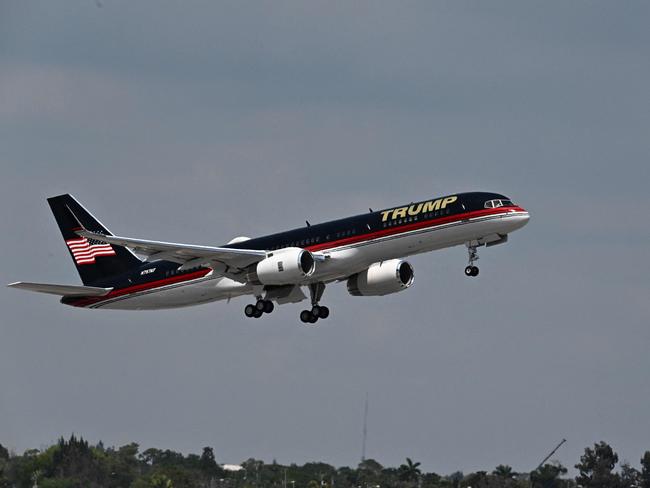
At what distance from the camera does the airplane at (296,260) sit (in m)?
77.0

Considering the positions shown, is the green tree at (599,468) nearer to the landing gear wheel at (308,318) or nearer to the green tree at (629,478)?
the green tree at (629,478)

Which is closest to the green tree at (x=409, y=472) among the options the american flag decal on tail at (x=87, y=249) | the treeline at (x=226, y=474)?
the treeline at (x=226, y=474)

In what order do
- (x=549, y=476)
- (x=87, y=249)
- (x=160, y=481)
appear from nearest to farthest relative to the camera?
(x=87, y=249), (x=160, y=481), (x=549, y=476)

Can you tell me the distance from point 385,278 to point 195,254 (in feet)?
36.6

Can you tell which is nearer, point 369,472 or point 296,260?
point 296,260

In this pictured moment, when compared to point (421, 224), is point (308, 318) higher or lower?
lower

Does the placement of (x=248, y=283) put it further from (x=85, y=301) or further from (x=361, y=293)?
(x=85, y=301)

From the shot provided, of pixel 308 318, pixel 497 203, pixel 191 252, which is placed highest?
pixel 497 203

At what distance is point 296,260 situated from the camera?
256ft

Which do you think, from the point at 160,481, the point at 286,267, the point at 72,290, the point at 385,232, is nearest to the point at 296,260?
the point at 286,267

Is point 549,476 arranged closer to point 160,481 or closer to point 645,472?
point 645,472

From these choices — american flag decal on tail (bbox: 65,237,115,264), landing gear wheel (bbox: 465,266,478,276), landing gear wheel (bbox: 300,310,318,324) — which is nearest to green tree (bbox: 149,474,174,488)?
american flag decal on tail (bbox: 65,237,115,264)

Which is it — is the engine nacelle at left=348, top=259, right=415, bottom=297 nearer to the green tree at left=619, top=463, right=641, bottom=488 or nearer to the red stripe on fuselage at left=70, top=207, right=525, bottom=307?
the red stripe on fuselage at left=70, top=207, right=525, bottom=307

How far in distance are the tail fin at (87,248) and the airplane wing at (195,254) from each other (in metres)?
9.06
